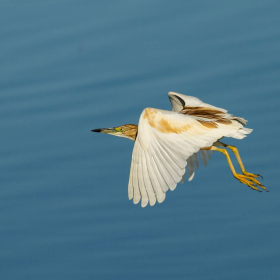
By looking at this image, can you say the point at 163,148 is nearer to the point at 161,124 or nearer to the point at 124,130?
the point at 161,124

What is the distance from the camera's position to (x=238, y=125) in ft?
32.1

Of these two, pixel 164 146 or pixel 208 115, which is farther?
pixel 208 115

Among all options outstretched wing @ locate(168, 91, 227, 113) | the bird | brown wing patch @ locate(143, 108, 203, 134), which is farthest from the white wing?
brown wing patch @ locate(143, 108, 203, 134)

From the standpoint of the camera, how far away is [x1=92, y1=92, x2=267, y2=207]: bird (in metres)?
9.05

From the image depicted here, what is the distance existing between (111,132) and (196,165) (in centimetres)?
138

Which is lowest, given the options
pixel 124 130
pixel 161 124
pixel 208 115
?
pixel 161 124

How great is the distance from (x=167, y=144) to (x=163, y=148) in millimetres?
79

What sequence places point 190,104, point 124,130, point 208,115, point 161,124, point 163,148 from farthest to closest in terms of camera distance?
point 124,130
point 190,104
point 208,115
point 161,124
point 163,148

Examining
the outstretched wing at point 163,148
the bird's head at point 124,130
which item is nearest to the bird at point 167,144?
the outstretched wing at point 163,148

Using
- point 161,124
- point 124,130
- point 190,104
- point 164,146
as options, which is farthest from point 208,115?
point 124,130

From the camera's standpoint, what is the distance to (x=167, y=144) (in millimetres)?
9344

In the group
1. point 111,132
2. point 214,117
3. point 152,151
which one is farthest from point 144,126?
point 111,132

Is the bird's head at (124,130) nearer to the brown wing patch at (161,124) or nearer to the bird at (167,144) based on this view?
the bird at (167,144)

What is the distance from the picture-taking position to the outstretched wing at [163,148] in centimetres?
905
